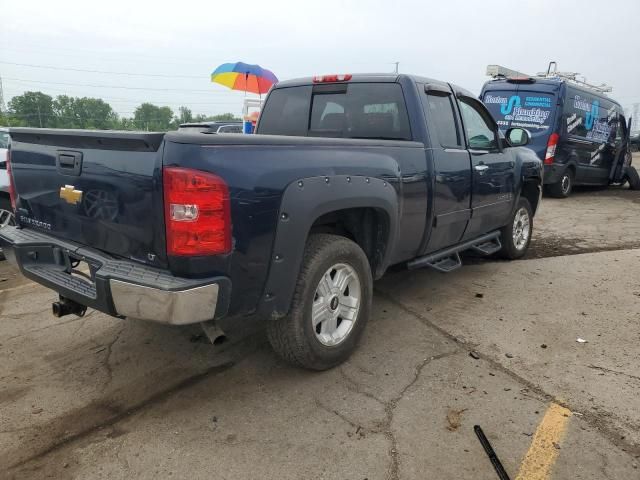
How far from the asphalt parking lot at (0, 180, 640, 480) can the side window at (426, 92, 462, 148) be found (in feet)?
4.70

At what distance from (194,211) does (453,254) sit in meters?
2.93

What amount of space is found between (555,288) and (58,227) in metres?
4.35

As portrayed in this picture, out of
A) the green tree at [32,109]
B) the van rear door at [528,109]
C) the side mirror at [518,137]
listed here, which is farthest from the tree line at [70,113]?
the side mirror at [518,137]

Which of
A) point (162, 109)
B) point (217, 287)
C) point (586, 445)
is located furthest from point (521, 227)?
point (162, 109)

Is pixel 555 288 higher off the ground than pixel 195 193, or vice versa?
pixel 195 193

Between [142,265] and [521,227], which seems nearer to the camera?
[142,265]

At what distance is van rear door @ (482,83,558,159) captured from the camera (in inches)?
391

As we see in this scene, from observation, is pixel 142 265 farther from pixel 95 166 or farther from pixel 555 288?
pixel 555 288

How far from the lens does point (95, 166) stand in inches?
98.0

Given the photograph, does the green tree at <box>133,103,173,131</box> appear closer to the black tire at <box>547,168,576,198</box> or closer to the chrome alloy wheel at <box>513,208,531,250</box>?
the black tire at <box>547,168,576,198</box>

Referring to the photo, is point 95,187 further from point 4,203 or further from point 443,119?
point 4,203

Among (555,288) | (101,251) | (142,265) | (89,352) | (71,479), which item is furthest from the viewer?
(555,288)

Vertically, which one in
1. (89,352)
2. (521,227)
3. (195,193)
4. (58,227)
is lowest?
(89,352)

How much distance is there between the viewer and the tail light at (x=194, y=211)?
2.17 meters
